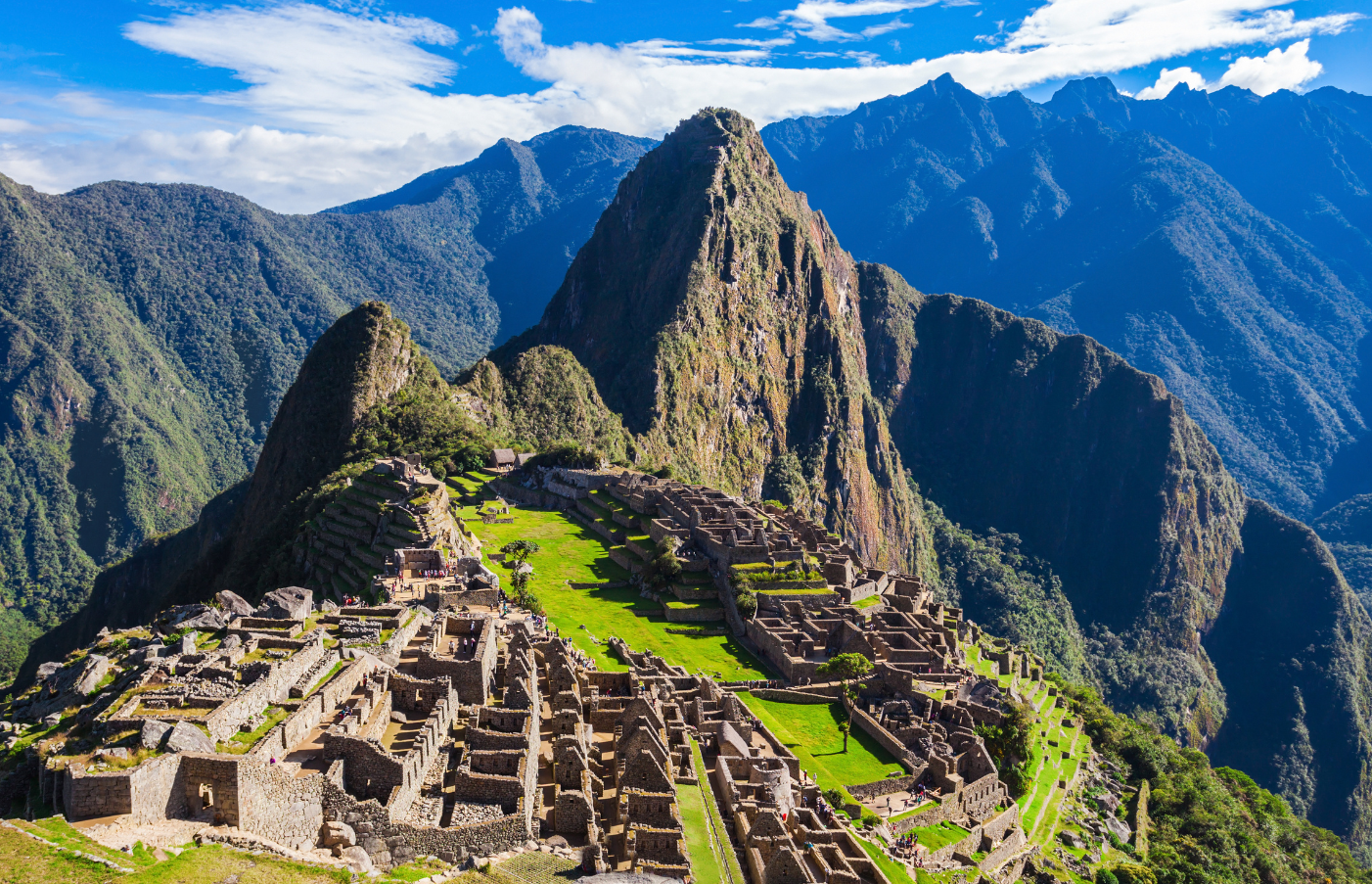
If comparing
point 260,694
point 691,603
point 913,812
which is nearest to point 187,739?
point 260,694

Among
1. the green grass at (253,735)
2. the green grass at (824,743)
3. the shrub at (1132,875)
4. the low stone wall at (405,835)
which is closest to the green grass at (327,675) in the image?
the green grass at (253,735)

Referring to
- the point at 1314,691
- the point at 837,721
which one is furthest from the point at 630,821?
the point at 1314,691

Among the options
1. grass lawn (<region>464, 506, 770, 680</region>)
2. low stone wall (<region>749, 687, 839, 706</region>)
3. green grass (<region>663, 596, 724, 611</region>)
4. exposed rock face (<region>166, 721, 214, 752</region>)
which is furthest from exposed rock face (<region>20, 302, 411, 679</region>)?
exposed rock face (<region>166, 721, 214, 752</region>)

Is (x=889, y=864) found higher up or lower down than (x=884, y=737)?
lower down

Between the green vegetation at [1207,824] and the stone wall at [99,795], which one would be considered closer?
the stone wall at [99,795]

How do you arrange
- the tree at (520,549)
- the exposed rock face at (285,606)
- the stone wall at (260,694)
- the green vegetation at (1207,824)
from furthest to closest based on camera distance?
1. the tree at (520,549)
2. the green vegetation at (1207,824)
3. the exposed rock face at (285,606)
4. the stone wall at (260,694)

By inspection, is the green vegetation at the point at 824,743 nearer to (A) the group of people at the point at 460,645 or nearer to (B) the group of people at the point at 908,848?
(B) the group of people at the point at 908,848

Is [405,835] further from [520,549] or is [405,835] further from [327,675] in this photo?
[520,549]

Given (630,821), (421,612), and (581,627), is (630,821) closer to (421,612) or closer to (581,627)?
(421,612)
